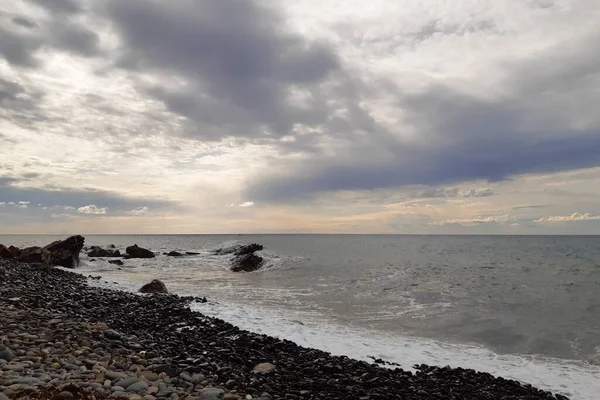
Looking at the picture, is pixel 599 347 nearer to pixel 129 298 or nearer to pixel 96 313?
pixel 96 313

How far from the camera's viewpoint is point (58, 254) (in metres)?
35.8

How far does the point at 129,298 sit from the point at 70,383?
11987 millimetres

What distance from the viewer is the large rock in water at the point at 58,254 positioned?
3347 centimetres

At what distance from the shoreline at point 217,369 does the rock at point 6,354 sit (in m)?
0.14

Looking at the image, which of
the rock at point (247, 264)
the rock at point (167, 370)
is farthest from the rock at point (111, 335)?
the rock at point (247, 264)

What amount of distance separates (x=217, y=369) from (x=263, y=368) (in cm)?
109

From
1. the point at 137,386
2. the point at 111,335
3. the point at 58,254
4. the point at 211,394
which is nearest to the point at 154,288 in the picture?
the point at 111,335

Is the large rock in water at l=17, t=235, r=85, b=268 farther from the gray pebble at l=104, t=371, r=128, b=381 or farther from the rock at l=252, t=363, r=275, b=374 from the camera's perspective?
the gray pebble at l=104, t=371, r=128, b=381

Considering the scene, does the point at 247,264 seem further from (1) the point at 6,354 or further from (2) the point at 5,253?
(1) the point at 6,354

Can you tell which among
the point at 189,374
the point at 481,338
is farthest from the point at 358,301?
the point at 189,374

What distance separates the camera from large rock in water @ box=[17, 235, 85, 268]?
1318 inches

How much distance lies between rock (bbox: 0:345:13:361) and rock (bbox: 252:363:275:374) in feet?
14.7

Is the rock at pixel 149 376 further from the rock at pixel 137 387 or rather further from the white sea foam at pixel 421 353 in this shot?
the white sea foam at pixel 421 353

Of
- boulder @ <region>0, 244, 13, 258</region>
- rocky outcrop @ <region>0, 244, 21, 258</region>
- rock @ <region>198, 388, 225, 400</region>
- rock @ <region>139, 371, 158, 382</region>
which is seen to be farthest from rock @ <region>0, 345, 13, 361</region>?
boulder @ <region>0, 244, 13, 258</region>
